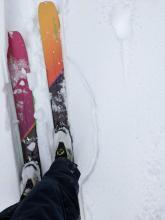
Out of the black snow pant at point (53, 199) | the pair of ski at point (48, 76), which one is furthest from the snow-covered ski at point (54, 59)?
the black snow pant at point (53, 199)

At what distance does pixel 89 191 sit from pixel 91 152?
16cm

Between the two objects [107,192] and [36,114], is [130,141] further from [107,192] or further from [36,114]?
[36,114]

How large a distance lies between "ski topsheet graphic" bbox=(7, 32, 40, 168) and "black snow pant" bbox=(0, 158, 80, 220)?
0.62ft

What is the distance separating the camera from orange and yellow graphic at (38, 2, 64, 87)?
1.37 meters

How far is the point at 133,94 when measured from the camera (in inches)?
53.5

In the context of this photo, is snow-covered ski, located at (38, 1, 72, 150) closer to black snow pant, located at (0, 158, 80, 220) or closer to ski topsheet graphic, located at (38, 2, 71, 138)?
ski topsheet graphic, located at (38, 2, 71, 138)

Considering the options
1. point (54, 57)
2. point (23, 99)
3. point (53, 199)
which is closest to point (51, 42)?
point (54, 57)

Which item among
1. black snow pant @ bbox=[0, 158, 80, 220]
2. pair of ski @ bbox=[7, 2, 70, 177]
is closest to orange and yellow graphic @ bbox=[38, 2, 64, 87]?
pair of ski @ bbox=[7, 2, 70, 177]

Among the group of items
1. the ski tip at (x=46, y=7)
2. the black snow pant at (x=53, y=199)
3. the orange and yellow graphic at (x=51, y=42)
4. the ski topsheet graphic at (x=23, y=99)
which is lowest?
the black snow pant at (x=53, y=199)

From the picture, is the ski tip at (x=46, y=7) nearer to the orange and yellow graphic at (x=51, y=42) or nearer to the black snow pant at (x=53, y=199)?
the orange and yellow graphic at (x=51, y=42)

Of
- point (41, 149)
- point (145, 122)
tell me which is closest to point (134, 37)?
point (145, 122)

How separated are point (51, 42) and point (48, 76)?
134mm

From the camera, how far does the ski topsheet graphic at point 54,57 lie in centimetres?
137

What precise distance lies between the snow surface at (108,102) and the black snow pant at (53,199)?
0.20 m
